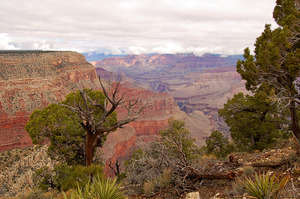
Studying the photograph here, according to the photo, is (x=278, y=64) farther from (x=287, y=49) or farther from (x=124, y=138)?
(x=124, y=138)

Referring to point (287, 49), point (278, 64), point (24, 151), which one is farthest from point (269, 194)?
point (24, 151)

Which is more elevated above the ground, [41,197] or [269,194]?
[269,194]

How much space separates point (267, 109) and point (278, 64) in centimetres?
752

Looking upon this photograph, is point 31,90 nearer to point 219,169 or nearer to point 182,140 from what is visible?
point 182,140

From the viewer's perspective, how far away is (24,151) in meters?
32.5

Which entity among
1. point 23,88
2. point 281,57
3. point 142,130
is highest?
point 281,57

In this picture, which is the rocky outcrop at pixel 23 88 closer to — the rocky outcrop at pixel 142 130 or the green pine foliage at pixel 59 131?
the rocky outcrop at pixel 142 130

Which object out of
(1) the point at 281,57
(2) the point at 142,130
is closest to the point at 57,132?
(1) the point at 281,57

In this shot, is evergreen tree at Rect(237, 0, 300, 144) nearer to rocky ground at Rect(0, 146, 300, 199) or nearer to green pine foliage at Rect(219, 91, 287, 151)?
rocky ground at Rect(0, 146, 300, 199)

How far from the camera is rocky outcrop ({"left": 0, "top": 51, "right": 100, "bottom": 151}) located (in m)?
47.7

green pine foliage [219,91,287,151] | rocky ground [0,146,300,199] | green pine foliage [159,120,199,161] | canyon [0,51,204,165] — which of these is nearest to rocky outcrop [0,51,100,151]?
canyon [0,51,204,165]

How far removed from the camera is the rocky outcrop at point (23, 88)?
47719mm

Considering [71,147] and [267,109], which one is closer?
[71,147]

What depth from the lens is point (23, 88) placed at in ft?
183
